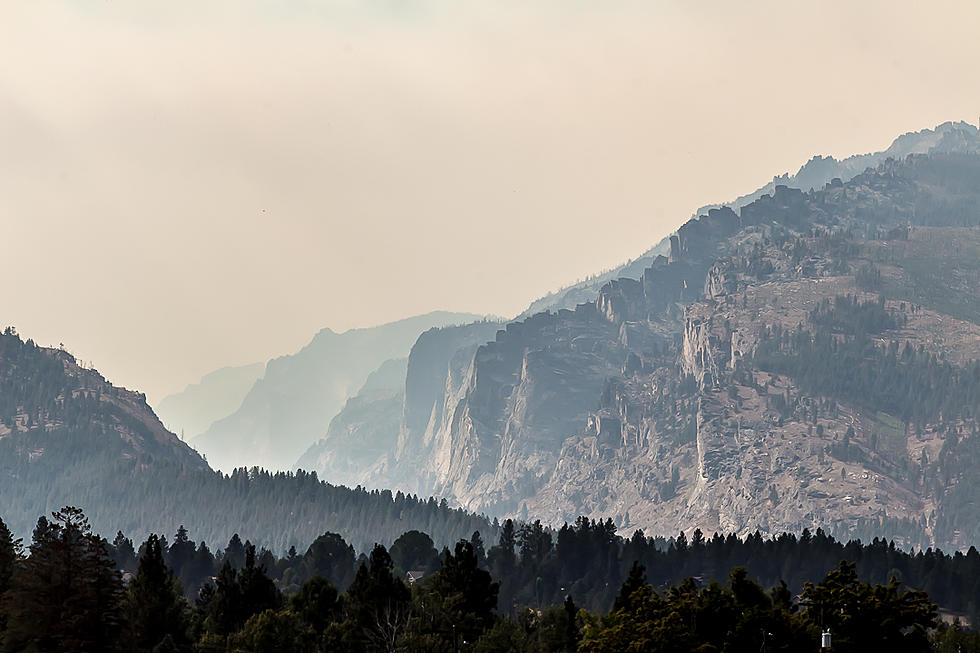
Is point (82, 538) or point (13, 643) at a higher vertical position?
point (82, 538)

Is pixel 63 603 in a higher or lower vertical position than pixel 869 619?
higher

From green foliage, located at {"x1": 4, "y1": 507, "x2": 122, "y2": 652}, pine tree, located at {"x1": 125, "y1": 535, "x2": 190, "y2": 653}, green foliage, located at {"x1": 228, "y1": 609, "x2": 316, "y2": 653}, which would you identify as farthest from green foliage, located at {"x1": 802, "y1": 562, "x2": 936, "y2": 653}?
pine tree, located at {"x1": 125, "y1": 535, "x2": 190, "y2": 653}

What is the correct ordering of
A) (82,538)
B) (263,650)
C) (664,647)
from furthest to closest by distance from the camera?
(263,650) < (82,538) < (664,647)

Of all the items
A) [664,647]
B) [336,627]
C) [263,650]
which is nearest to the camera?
[664,647]

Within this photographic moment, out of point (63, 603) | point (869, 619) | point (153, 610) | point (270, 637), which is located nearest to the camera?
point (869, 619)

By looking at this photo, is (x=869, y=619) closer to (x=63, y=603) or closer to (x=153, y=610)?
(x=63, y=603)

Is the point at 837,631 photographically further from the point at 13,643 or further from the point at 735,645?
the point at 13,643

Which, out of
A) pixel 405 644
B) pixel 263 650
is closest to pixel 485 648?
pixel 405 644

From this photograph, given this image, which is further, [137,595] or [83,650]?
[137,595]

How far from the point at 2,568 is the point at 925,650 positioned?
9891 cm

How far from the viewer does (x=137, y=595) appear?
178m

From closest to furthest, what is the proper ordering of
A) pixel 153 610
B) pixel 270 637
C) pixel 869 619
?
pixel 869 619, pixel 270 637, pixel 153 610

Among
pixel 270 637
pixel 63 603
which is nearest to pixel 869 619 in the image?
pixel 270 637

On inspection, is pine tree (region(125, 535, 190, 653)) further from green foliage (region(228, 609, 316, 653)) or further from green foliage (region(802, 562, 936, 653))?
green foliage (region(802, 562, 936, 653))
